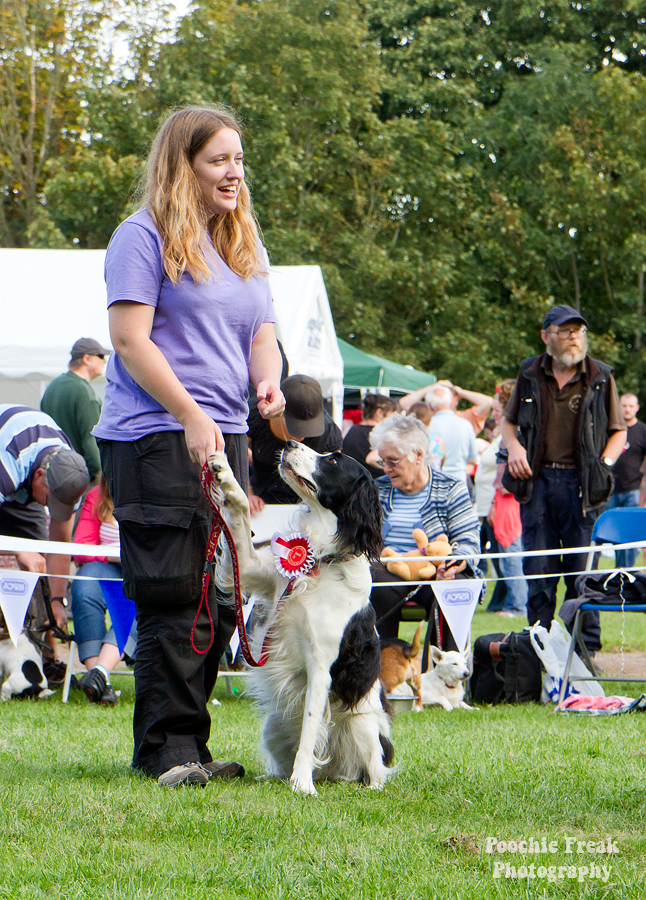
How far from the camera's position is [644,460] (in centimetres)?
1105

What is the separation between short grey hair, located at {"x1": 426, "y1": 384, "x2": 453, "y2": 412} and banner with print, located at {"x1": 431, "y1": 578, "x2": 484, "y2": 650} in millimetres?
4952

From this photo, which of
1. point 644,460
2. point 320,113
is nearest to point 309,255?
point 320,113

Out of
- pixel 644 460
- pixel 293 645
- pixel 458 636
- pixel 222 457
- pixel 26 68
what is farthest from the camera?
pixel 26 68

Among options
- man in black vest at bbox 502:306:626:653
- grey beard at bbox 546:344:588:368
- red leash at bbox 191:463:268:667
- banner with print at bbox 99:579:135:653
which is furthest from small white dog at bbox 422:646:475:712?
red leash at bbox 191:463:268:667

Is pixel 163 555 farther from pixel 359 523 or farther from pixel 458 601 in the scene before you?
pixel 458 601

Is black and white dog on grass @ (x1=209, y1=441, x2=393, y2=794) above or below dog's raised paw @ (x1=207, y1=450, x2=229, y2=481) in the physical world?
below

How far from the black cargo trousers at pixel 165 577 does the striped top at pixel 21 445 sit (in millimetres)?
2042

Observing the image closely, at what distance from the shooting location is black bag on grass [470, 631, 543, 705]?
18.2 ft

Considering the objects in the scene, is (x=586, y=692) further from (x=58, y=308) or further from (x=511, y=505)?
(x=58, y=308)

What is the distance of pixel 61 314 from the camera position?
9.01 metres

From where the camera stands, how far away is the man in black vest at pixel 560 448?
5809 mm

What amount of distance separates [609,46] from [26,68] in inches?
538

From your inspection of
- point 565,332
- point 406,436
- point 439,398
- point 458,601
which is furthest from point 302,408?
point 439,398

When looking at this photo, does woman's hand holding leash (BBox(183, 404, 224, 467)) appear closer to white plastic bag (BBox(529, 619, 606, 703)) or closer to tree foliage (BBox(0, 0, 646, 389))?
white plastic bag (BBox(529, 619, 606, 703))
